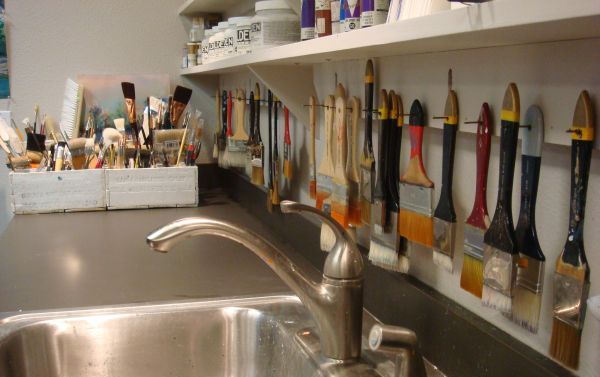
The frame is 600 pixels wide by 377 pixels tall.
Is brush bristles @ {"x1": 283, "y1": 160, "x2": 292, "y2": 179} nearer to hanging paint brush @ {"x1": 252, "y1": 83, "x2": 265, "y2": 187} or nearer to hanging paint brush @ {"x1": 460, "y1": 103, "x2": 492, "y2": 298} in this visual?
hanging paint brush @ {"x1": 252, "y1": 83, "x2": 265, "y2": 187}

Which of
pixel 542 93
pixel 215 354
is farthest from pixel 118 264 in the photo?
pixel 542 93

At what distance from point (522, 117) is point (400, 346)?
1.10ft

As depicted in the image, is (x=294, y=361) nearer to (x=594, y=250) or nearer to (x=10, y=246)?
(x=594, y=250)

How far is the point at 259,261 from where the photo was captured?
1.64m

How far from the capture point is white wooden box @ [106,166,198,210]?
232 cm

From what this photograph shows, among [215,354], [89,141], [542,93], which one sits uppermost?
[542,93]

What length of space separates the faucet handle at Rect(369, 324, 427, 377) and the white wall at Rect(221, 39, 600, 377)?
16cm

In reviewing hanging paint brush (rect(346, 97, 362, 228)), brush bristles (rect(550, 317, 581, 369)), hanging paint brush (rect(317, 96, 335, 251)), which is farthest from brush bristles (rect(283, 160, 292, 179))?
brush bristles (rect(550, 317, 581, 369))

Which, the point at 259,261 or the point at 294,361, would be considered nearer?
the point at 294,361

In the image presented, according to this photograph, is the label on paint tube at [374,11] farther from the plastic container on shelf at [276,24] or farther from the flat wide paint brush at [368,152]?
the plastic container on shelf at [276,24]

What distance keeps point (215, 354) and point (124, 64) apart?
190cm

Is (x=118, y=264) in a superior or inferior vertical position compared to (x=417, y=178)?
inferior

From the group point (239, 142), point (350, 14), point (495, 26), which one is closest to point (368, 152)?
point (350, 14)

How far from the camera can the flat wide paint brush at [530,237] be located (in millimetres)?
760
